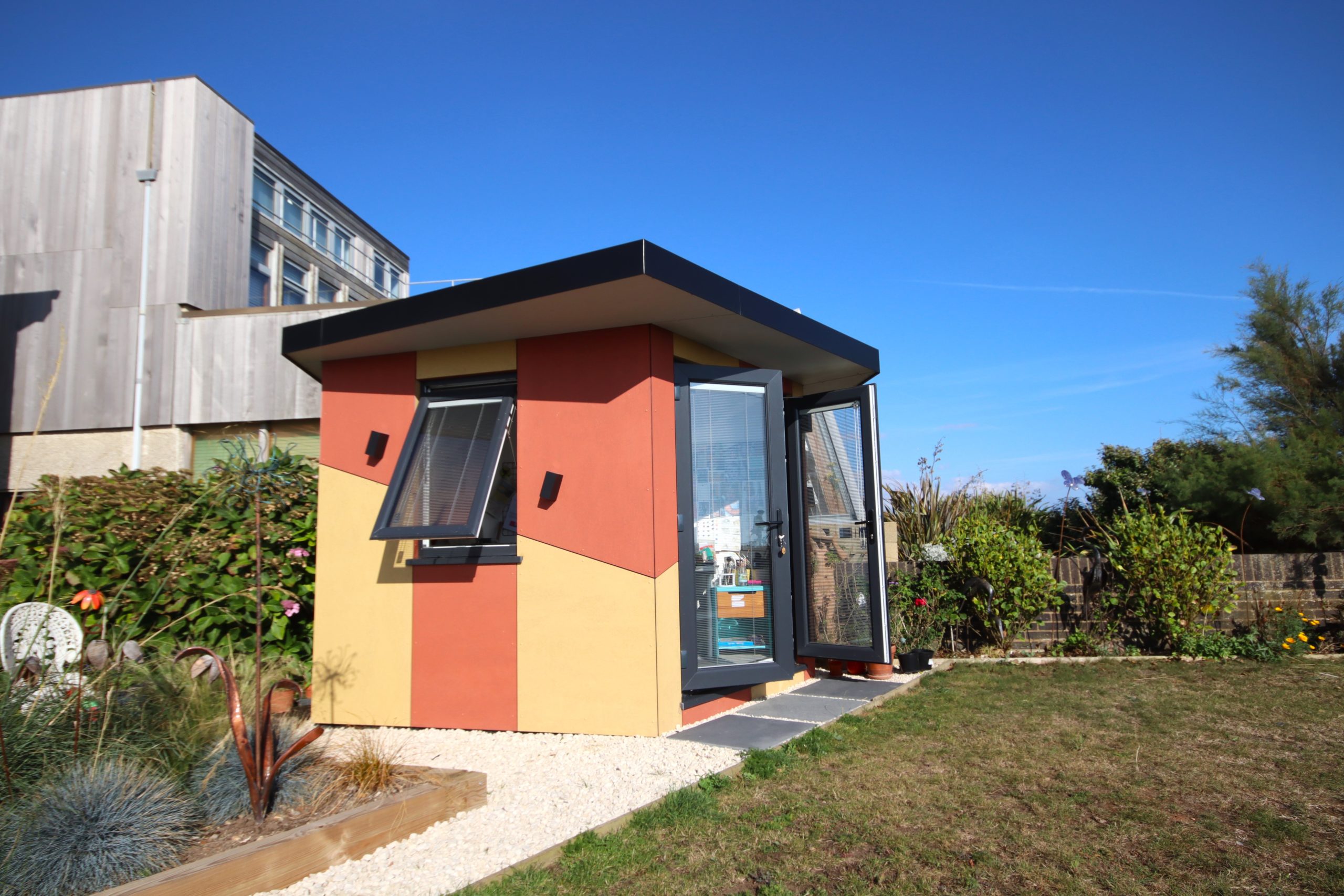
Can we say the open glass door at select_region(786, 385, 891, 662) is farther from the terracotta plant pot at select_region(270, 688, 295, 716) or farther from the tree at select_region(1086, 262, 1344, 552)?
the terracotta plant pot at select_region(270, 688, 295, 716)

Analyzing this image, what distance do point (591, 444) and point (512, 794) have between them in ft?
6.93

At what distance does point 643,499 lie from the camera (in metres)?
4.82

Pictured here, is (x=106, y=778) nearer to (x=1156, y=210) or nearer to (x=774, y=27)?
(x=774, y=27)

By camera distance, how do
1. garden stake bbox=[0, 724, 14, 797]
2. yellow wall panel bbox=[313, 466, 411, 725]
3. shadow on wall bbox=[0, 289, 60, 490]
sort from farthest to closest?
shadow on wall bbox=[0, 289, 60, 490]
yellow wall panel bbox=[313, 466, 411, 725]
garden stake bbox=[0, 724, 14, 797]

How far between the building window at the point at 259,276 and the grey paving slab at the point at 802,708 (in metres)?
10.9

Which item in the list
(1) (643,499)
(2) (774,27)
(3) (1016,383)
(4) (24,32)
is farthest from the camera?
(3) (1016,383)

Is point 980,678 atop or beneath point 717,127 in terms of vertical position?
beneath

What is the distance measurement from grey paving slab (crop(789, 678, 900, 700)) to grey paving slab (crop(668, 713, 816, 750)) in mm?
903

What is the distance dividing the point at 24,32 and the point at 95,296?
3.42m

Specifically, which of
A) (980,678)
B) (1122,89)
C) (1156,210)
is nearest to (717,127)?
(1122,89)

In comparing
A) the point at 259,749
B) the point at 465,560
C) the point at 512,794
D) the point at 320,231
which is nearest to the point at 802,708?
the point at 512,794

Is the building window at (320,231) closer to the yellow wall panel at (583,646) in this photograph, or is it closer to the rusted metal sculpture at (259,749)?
the yellow wall panel at (583,646)

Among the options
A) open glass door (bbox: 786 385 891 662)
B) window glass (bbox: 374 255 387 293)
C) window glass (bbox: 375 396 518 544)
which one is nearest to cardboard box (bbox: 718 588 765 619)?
open glass door (bbox: 786 385 891 662)

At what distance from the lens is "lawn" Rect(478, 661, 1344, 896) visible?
2.60m
